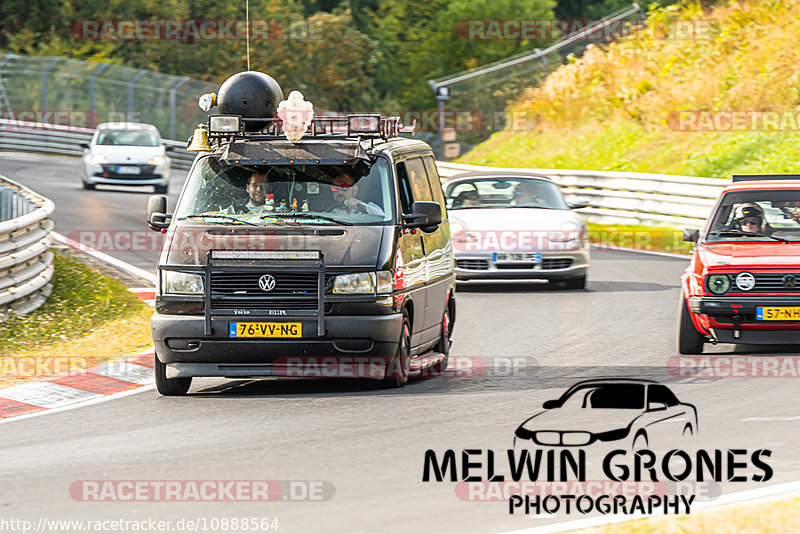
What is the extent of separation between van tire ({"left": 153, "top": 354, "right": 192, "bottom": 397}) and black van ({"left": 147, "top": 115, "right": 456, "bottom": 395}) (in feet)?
0.04

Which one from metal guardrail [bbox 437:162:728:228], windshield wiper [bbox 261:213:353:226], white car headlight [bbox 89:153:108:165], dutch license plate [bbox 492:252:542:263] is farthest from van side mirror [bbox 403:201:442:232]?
white car headlight [bbox 89:153:108:165]

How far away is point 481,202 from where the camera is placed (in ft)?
63.2

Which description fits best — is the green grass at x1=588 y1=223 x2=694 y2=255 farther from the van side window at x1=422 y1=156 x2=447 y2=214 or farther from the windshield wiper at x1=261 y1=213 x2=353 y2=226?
the windshield wiper at x1=261 y1=213 x2=353 y2=226

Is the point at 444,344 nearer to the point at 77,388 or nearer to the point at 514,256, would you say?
the point at 77,388

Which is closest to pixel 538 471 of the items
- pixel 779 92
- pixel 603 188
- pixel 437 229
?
pixel 437 229

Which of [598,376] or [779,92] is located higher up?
[779,92]

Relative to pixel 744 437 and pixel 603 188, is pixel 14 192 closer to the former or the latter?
pixel 744 437

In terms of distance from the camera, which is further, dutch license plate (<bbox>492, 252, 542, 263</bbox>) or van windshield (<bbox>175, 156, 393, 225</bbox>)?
dutch license plate (<bbox>492, 252, 542, 263</bbox>)

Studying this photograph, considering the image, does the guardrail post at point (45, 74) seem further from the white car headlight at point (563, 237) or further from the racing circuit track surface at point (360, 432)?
the racing circuit track surface at point (360, 432)

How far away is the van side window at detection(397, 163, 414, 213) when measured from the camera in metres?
11.2

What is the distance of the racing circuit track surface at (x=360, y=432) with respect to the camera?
7.05 m

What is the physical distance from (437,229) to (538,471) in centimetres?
458

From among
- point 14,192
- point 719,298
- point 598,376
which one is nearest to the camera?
point 598,376

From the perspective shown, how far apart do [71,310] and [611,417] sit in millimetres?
7792
